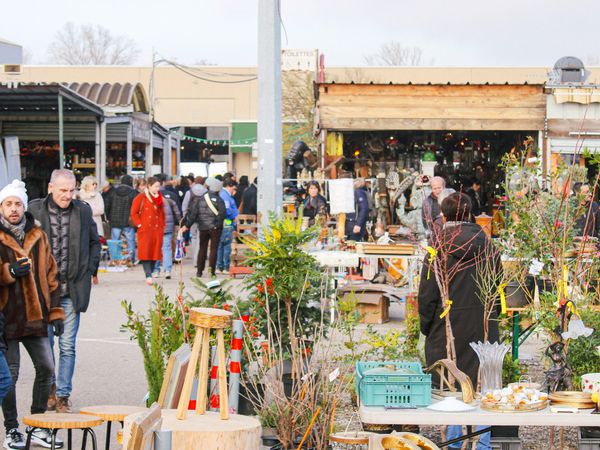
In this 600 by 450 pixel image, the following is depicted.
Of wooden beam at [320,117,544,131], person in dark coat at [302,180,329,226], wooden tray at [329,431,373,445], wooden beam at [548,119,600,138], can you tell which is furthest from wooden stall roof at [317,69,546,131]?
wooden tray at [329,431,373,445]

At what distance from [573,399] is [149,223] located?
12.2m

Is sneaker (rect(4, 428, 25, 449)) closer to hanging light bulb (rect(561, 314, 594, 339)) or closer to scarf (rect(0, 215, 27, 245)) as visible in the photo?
scarf (rect(0, 215, 27, 245))

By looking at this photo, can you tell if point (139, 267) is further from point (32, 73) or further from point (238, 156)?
point (32, 73)

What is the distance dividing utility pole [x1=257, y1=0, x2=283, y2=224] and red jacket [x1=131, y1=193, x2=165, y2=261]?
6.92 meters

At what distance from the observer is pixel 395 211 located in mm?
20594

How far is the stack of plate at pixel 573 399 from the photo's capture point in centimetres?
561

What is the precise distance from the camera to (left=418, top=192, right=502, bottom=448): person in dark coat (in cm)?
675

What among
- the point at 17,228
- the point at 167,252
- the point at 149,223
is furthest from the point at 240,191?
the point at 17,228

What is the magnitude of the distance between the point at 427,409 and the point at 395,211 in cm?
1520

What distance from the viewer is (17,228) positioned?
7.34m

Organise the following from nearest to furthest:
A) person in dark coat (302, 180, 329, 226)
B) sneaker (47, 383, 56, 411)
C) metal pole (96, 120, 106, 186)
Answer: sneaker (47, 383, 56, 411)
person in dark coat (302, 180, 329, 226)
metal pole (96, 120, 106, 186)

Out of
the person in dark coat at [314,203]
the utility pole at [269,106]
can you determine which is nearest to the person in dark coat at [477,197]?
the person in dark coat at [314,203]

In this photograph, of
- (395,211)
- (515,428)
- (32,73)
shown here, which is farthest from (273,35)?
(32,73)

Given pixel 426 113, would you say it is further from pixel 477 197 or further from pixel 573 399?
pixel 573 399
